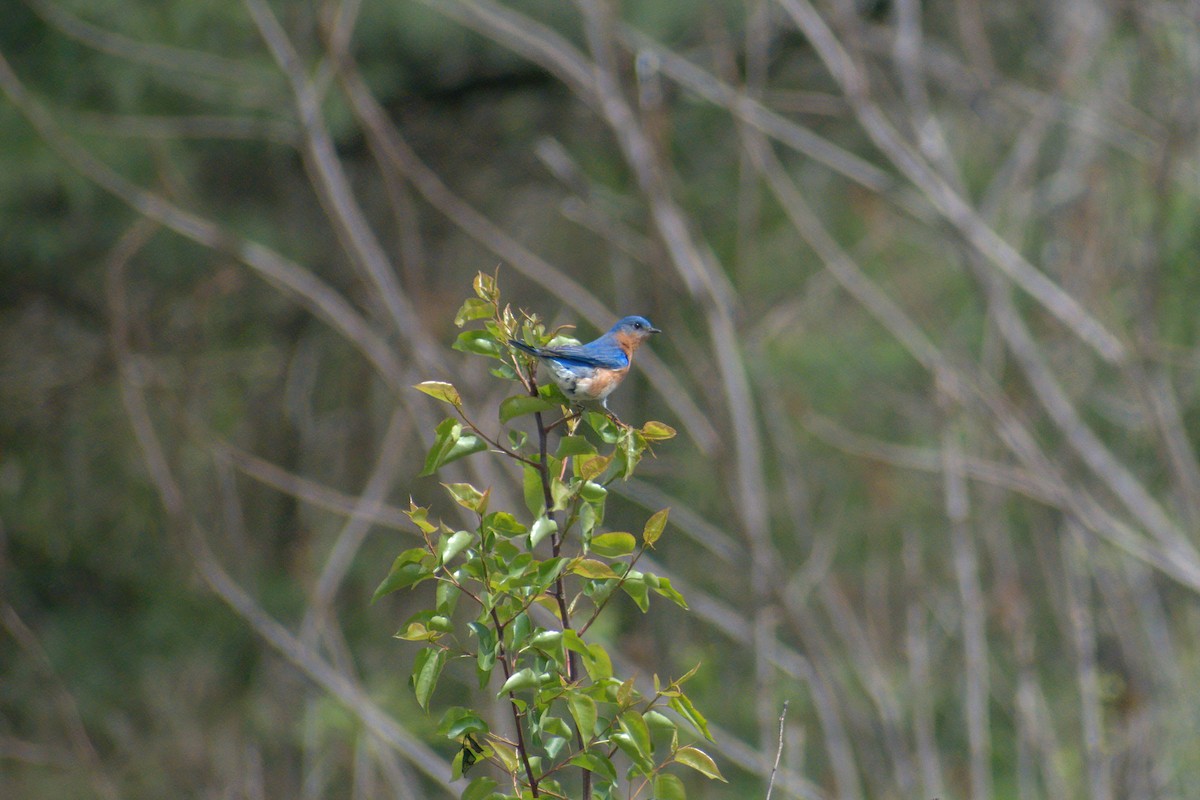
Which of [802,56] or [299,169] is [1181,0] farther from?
[299,169]

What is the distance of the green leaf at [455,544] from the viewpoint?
1.17 meters

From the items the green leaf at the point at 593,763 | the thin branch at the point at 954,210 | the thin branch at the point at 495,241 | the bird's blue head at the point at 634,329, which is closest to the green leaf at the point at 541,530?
the green leaf at the point at 593,763

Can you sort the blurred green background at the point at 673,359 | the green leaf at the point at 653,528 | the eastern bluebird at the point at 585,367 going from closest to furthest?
1. the green leaf at the point at 653,528
2. the eastern bluebird at the point at 585,367
3. the blurred green background at the point at 673,359

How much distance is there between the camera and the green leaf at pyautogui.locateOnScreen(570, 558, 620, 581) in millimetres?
1209

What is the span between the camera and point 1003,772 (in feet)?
22.1

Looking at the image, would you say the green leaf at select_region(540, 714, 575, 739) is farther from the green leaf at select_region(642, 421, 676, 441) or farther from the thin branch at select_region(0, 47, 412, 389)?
the thin branch at select_region(0, 47, 412, 389)

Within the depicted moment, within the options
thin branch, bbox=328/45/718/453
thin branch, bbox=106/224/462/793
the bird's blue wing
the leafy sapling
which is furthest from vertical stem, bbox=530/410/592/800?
thin branch, bbox=106/224/462/793

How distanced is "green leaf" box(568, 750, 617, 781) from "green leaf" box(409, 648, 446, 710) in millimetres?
153

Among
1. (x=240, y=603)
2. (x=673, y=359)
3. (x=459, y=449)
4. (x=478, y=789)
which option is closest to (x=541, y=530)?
(x=459, y=449)

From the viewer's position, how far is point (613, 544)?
49.3 inches

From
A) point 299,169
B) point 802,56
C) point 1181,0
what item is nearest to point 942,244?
point 802,56

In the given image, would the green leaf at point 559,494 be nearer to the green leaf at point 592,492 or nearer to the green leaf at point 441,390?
the green leaf at point 592,492

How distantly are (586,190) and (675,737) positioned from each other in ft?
8.07

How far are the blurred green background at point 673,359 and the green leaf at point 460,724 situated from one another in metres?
1.94
